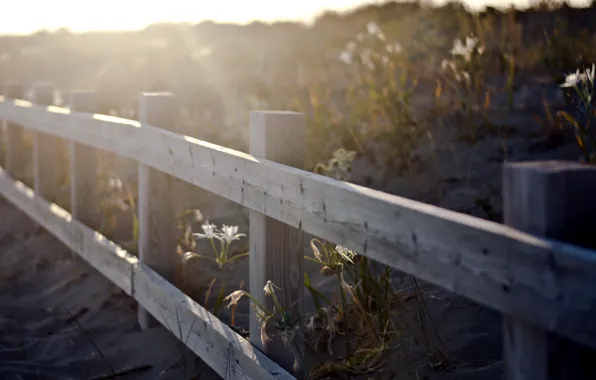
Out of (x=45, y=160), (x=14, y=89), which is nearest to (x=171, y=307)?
(x=45, y=160)

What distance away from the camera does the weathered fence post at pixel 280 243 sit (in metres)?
2.82

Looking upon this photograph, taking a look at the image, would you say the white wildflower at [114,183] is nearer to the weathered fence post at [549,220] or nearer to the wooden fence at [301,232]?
the wooden fence at [301,232]

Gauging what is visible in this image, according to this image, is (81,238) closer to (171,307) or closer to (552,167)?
(171,307)

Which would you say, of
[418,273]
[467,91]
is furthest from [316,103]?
[418,273]

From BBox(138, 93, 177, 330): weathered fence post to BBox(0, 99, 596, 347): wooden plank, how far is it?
2.73 ft

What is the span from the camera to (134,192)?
614cm

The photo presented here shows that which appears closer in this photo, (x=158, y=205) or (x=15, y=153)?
(x=158, y=205)

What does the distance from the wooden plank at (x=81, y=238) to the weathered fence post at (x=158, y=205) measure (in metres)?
0.20

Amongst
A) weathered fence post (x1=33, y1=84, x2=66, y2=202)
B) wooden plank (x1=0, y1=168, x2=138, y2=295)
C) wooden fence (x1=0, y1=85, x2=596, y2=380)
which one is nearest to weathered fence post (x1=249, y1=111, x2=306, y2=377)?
wooden fence (x1=0, y1=85, x2=596, y2=380)

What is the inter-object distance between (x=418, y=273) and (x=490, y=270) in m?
0.27

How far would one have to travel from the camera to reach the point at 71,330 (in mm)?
4395

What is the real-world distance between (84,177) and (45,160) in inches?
50.3

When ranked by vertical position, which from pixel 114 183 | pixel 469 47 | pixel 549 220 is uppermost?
pixel 469 47

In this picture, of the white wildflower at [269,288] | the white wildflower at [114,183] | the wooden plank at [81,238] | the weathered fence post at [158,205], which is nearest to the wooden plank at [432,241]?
the white wildflower at [269,288]
